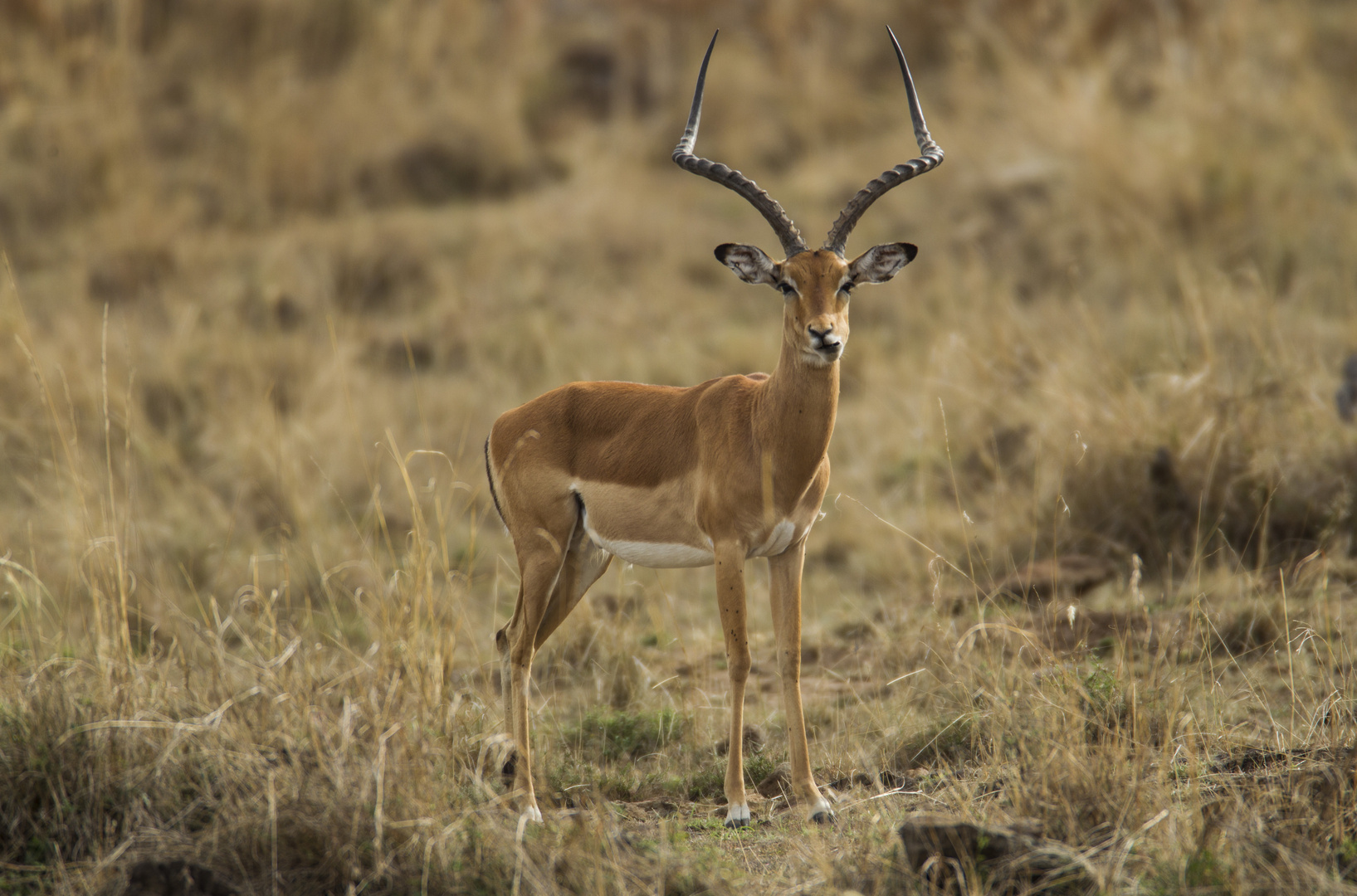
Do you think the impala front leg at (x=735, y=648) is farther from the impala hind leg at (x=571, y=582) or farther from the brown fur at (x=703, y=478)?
the impala hind leg at (x=571, y=582)

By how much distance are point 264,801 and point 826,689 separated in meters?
3.46

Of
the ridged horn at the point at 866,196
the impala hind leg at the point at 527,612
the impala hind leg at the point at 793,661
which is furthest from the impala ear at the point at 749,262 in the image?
the impala hind leg at the point at 527,612

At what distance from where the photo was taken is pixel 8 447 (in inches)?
428

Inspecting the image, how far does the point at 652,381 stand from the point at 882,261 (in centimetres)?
679

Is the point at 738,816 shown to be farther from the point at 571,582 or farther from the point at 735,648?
the point at 571,582

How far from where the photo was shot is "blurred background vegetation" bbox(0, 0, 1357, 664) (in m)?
8.55

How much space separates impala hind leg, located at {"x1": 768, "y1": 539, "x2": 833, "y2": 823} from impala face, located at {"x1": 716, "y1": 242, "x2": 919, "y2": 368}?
94 centimetres

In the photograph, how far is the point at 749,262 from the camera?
5.31 m

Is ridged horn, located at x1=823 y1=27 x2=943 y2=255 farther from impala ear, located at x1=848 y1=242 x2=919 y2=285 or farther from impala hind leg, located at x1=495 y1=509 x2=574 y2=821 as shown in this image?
impala hind leg, located at x1=495 y1=509 x2=574 y2=821

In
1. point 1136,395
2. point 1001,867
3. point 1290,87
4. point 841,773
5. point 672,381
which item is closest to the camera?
point 1001,867

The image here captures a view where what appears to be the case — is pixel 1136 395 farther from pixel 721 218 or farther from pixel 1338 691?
pixel 721 218

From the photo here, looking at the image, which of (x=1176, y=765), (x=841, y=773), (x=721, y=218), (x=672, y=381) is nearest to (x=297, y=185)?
(x=721, y=218)

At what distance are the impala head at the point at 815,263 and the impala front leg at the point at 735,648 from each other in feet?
2.92

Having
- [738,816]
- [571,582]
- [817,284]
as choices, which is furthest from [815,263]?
[738,816]
